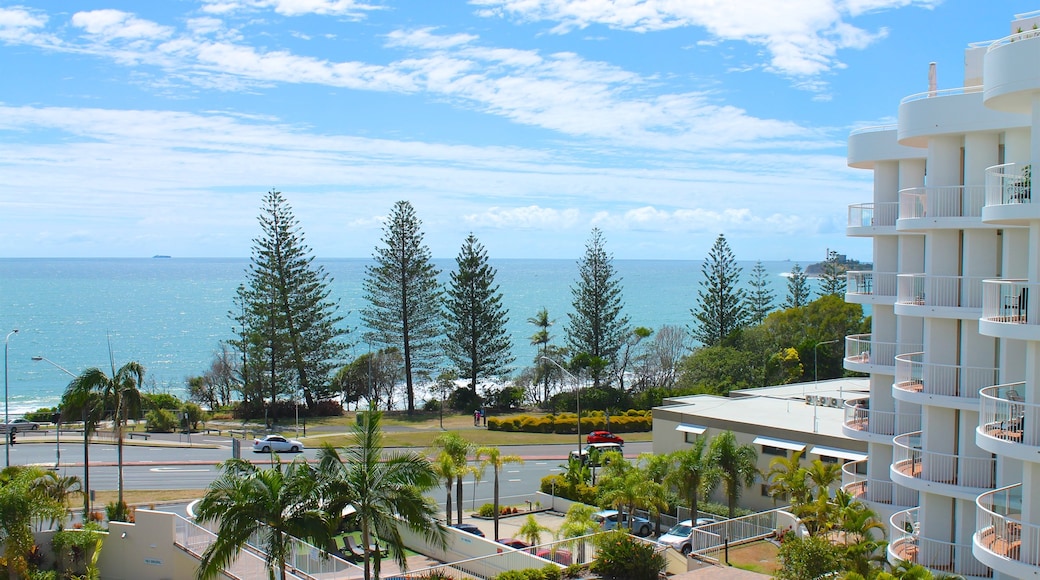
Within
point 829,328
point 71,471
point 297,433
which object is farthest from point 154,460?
point 829,328

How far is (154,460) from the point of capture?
Answer: 4178 centimetres

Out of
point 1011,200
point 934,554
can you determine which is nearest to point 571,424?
point 934,554

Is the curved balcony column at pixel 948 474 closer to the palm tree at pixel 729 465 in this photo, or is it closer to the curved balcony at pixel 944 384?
the curved balcony at pixel 944 384

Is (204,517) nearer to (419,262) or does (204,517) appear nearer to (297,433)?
(297,433)

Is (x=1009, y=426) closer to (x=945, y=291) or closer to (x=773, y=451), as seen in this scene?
(x=945, y=291)

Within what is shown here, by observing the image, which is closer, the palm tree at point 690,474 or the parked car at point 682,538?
the parked car at point 682,538

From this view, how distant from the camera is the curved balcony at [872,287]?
75.3ft

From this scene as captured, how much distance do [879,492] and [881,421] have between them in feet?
5.57

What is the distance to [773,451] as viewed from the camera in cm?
3112

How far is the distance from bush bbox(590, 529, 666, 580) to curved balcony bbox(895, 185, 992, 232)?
Result: 914cm

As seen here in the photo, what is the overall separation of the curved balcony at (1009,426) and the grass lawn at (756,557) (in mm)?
8874

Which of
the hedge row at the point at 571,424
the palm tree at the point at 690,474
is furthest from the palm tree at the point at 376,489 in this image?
the hedge row at the point at 571,424

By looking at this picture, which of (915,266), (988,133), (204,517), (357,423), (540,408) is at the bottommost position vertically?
(540,408)

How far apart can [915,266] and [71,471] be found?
109ft
